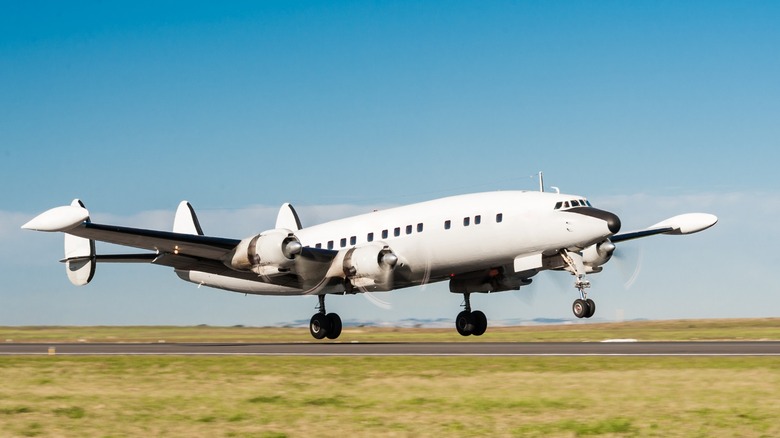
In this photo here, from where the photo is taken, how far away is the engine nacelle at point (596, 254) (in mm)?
33031

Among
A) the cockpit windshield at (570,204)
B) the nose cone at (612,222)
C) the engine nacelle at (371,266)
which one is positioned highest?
the cockpit windshield at (570,204)

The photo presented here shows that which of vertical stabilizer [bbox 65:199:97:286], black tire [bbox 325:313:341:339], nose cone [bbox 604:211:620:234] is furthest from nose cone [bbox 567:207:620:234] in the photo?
vertical stabilizer [bbox 65:199:97:286]

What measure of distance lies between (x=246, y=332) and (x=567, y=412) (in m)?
38.7

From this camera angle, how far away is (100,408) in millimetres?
14930

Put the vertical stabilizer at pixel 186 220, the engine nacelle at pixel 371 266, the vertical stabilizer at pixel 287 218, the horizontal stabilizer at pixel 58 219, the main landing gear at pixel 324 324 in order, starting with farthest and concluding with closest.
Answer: the vertical stabilizer at pixel 186 220, the vertical stabilizer at pixel 287 218, the main landing gear at pixel 324 324, the engine nacelle at pixel 371 266, the horizontal stabilizer at pixel 58 219

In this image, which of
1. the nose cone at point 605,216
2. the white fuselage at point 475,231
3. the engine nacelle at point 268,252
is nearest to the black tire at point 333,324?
the white fuselage at point 475,231

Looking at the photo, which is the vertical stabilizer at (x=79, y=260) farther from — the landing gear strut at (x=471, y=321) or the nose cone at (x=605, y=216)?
the nose cone at (x=605, y=216)

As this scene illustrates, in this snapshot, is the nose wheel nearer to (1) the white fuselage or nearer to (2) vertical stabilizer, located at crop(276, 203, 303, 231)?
(1) the white fuselage

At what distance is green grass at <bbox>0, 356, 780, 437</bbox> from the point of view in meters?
13.0

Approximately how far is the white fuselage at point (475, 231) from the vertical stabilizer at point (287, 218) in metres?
6.61

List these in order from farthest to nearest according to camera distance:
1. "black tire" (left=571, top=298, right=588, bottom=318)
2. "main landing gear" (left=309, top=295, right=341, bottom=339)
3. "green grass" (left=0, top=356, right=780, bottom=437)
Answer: "main landing gear" (left=309, top=295, right=341, bottom=339)
"black tire" (left=571, top=298, right=588, bottom=318)
"green grass" (left=0, top=356, right=780, bottom=437)

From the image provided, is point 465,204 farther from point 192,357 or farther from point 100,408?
point 100,408

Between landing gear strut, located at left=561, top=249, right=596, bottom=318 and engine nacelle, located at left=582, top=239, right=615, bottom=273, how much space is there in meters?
0.99

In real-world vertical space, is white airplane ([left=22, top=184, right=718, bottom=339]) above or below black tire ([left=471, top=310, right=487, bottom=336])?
above
